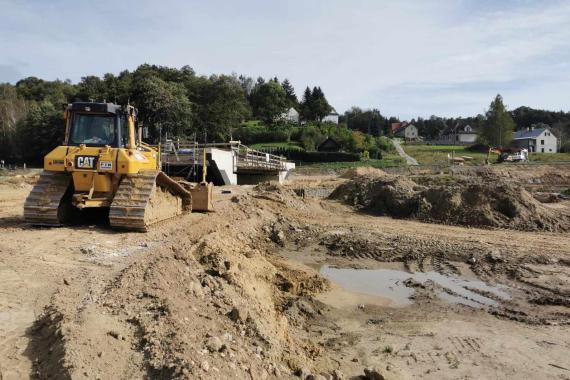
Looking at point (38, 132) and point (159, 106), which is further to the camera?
point (38, 132)

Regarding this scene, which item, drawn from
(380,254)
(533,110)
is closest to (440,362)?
(380,254)

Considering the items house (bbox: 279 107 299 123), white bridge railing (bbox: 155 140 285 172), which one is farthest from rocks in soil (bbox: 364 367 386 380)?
house (bbox: 279 107 299 123)

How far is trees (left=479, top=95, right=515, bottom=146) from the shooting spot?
72562 millimetres

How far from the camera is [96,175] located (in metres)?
10.4

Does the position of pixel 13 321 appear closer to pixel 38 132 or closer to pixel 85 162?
pixel 85 162

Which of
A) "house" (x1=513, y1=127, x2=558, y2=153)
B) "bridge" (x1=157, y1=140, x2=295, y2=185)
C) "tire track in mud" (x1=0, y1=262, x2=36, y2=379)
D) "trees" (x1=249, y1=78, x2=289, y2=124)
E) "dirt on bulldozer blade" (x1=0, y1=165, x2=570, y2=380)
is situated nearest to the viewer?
"tire track in mud" (x1=0, y1=262, x2=36, y2=379)

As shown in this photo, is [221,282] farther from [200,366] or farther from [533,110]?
[533,110]

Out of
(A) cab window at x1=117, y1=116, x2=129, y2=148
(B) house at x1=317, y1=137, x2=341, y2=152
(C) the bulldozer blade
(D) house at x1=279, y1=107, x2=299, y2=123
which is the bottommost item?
(C) the bulldozer blade

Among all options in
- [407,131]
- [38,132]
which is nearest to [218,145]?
[38,132]

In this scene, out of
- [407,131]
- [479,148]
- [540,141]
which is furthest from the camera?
[407,131]

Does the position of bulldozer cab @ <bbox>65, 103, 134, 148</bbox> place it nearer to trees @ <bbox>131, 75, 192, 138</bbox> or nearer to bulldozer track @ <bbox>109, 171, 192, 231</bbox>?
bulldozer track @ <bbox>109, 171, 192, 231</bbox>

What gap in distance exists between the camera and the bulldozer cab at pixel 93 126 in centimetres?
1073

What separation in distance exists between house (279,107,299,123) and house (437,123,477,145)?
3115 centimetres

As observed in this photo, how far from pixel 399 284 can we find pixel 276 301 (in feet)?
11.6
